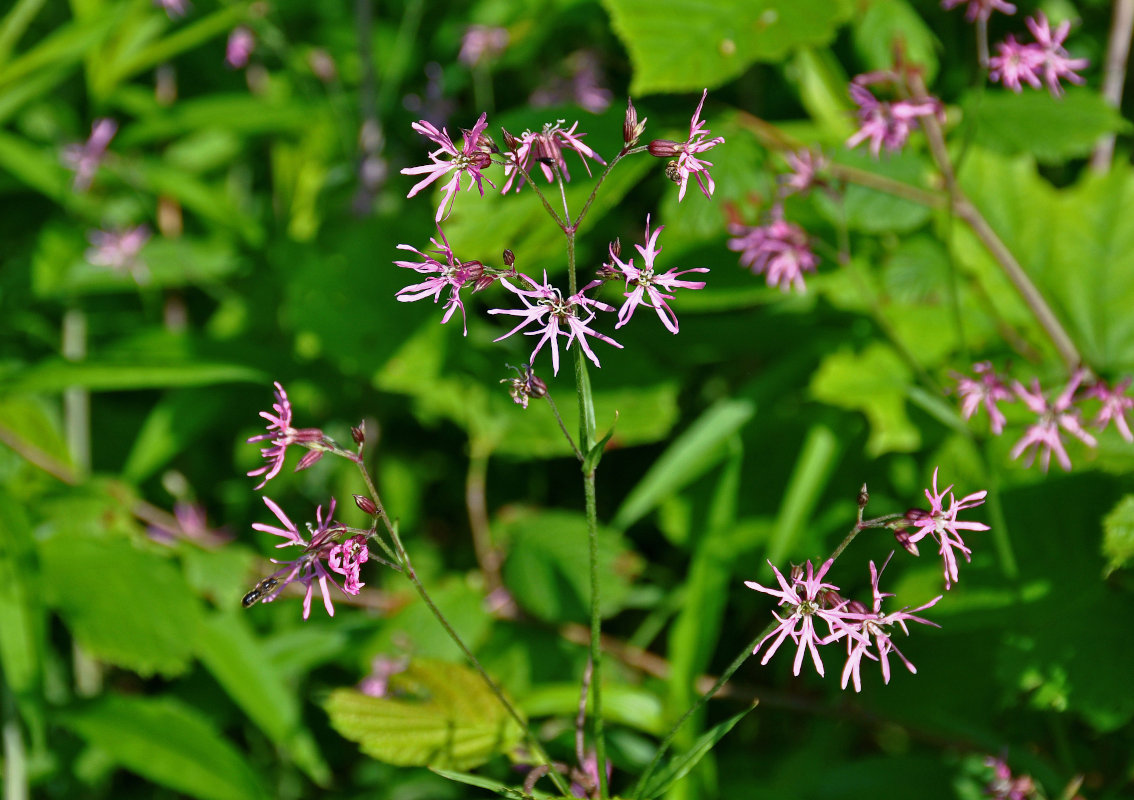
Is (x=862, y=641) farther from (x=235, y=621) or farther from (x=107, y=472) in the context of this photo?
(x=107, y=472)

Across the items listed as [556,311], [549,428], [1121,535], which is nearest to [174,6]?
[549,428]

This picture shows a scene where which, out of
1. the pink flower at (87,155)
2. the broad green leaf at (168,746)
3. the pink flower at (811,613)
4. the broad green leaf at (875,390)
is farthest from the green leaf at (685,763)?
the pink flower at (87,155)

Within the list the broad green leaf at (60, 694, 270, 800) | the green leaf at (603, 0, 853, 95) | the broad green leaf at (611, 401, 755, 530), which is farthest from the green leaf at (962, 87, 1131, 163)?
the broad green leaf at (60, 694, 270, 800)

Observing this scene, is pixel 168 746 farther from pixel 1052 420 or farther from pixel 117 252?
pixel 1052 420

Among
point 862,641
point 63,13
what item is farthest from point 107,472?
point 862,641

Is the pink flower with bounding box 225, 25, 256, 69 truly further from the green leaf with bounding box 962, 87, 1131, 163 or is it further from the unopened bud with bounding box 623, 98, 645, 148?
the unopened bud with bounding box 623, 98, 645, 148

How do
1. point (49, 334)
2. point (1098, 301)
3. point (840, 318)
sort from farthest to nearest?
point (49, 334) < point (840, 318) < point (1098, 301)
